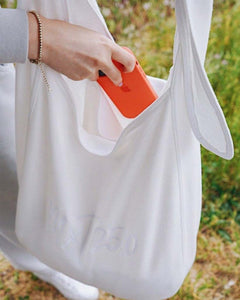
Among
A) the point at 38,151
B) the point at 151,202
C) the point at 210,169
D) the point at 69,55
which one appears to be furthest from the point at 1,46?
the point at 210,169

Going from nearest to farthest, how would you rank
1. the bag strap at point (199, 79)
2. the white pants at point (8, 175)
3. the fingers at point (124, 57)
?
the bag strap at point (199, 79) < the fingers at point (124, 57) < the white pants at point (8, 175)

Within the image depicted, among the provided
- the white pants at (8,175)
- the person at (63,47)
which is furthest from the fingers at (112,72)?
the white pants at (8,175)

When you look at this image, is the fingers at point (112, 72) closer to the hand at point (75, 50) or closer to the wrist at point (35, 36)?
the hand at point (75, 50)

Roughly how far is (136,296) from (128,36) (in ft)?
4.91

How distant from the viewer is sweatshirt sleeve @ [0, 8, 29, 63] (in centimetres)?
69

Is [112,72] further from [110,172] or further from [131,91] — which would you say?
[110,172]

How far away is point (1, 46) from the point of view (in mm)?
695

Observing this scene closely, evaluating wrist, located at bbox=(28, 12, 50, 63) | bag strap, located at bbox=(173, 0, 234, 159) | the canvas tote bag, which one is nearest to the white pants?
the canvas tote bag

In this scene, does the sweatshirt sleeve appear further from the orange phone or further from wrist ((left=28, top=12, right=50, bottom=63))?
the orange phone

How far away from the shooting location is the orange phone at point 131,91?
31.1 inches

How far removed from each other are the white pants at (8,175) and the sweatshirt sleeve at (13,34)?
0.21 meters

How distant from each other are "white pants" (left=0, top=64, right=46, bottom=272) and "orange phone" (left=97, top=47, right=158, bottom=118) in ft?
0.80

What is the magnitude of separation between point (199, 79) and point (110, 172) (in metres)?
0.27

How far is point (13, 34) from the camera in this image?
0.70 meters
